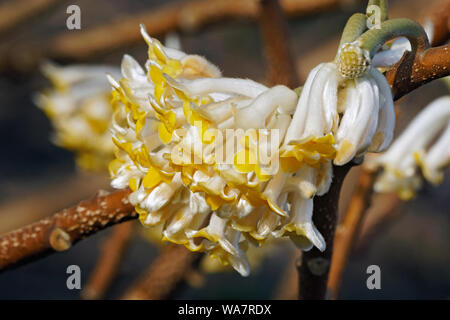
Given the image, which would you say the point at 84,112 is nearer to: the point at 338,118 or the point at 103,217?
the point at 103,217

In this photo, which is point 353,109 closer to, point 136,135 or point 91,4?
point 136,135

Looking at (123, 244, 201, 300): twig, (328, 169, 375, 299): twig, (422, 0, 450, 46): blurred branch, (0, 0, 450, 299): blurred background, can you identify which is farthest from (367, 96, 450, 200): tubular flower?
(0, 0, 450, 299): blurred background

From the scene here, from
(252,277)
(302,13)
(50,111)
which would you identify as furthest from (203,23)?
(252,277)

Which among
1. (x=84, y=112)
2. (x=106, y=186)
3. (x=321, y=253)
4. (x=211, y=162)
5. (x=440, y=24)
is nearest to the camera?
(x=211, y=162)

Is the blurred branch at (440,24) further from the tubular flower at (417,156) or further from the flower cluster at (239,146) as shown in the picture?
the flower cluster at (239,146)

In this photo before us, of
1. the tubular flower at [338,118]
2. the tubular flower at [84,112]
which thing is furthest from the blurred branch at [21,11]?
the tubular flower at [338,118]

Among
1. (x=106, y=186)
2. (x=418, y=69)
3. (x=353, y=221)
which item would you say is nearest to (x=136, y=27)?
(x=106, y=186)
